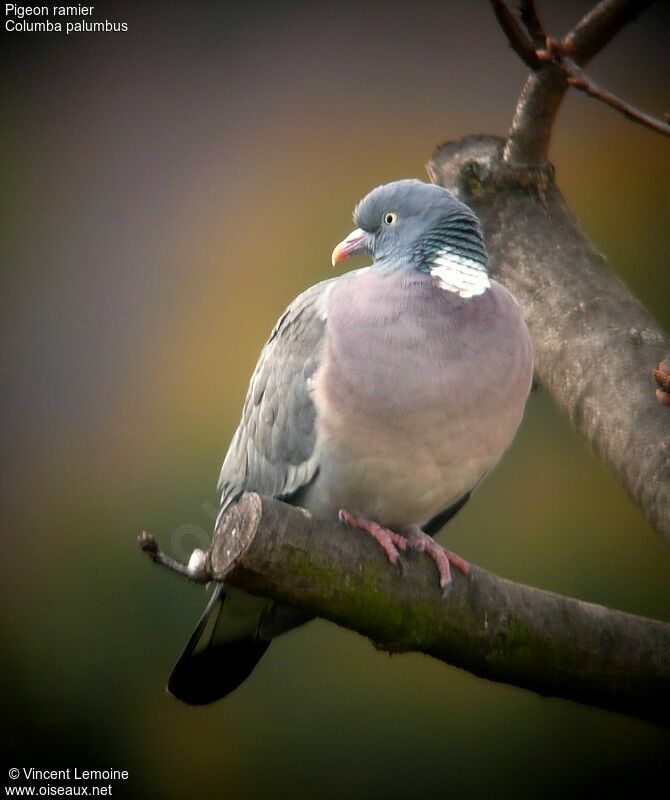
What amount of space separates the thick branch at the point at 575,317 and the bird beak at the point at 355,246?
1.23 feet

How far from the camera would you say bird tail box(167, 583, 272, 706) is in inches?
73.9

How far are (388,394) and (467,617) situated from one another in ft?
1.11

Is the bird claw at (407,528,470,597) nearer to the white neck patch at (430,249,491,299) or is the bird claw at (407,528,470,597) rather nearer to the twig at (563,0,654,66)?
the white neck patch at (430,249,491,299)

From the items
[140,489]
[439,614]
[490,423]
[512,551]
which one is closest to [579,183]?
[512,551]

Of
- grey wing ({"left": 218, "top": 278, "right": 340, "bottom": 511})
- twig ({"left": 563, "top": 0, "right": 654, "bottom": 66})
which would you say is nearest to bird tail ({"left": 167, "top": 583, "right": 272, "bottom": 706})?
grey wing ({"left": 218, "top": 278, "right": 340, "bottom": 511})

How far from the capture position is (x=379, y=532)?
1630 millimetres

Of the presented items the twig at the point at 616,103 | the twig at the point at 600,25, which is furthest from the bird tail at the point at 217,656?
the twig at the point at 600,25

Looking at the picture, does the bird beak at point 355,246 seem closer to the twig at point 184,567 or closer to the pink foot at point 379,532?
the pink foot at point 379,532

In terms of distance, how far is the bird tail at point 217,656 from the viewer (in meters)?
1.88

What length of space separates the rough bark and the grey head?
1.45 feet

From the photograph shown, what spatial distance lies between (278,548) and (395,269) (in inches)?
22.4

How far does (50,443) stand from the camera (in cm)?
319

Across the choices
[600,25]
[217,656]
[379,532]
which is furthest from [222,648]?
[600,25]

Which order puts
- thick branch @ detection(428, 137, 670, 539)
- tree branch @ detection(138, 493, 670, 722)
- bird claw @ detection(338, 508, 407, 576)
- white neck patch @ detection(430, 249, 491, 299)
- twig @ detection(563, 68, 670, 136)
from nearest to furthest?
twig @ detection(563, 68, 670, 136) → tree branch @ detection(138, 493, 670, 722) → bird claw @ detection(338, 508, 407, 576) → white neck patch @ detection(430, 249, 491, 299) → thick branch @ detection(428, 137, 670, 539)
